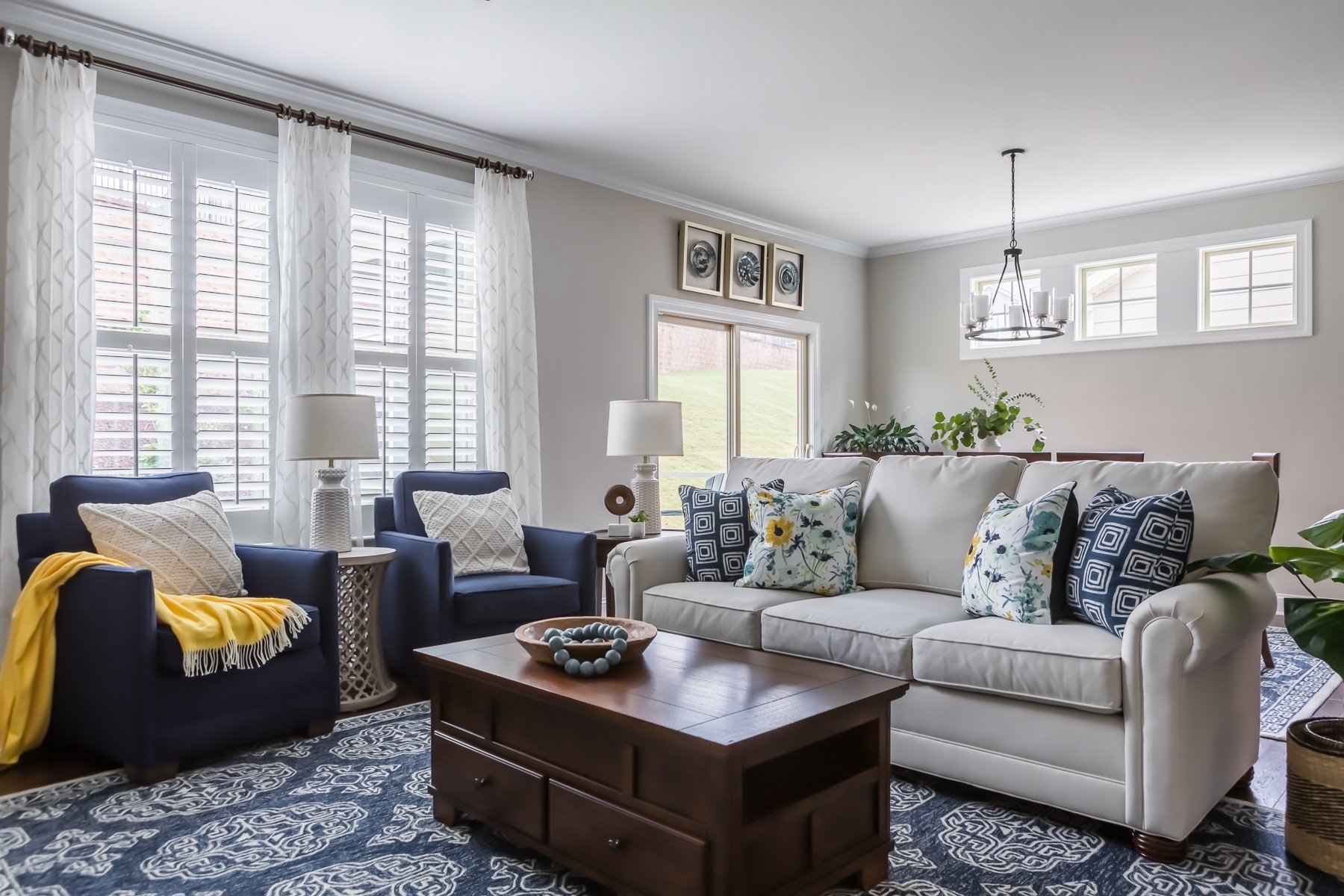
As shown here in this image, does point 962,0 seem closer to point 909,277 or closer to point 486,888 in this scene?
point 486,888

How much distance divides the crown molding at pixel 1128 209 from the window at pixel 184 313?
4.87m

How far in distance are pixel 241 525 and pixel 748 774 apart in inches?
109

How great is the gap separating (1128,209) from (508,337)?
4.26m

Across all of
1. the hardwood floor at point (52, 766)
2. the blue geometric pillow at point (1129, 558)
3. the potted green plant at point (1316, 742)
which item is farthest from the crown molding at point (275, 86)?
the potted green plant at point (1316, 742)

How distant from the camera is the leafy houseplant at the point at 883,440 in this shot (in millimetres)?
6688

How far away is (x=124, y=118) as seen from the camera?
3580mm

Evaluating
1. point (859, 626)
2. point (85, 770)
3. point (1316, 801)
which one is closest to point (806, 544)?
point (859, 626)

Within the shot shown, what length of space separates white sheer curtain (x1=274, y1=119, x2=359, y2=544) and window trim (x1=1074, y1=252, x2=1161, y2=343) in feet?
16.0

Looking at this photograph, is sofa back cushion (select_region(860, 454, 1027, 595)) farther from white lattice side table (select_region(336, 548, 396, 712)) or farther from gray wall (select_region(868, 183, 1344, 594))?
gray wall (select_region(868, 183, 1344, 594))

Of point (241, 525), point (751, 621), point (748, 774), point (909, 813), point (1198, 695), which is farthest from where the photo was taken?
point (241, 525)

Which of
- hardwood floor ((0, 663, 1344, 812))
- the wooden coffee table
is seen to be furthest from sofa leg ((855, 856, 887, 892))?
hardwood floor ((0, 663, 1344, 812))

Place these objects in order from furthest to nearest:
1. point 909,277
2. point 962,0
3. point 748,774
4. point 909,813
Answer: point 909,277 < point 962,0 < point 909,813 < point 748,774

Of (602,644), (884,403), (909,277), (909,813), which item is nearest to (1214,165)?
(909,277)

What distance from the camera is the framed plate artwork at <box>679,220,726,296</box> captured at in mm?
5855
